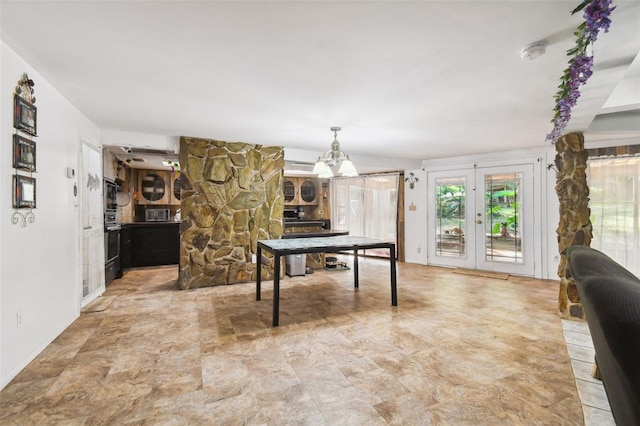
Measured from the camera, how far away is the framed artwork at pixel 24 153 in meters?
2.17

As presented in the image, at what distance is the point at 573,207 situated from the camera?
3348 mm

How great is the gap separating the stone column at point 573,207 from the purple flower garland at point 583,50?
2.67 feet

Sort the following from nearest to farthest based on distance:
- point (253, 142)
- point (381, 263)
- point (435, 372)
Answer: point (435, 372), point (253, 142), point (381, 263)

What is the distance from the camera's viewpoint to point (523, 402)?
6.17 ft

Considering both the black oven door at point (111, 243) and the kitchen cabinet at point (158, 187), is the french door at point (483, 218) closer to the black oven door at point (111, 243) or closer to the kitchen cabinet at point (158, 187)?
the kitchen cabinet at point (158, 187)

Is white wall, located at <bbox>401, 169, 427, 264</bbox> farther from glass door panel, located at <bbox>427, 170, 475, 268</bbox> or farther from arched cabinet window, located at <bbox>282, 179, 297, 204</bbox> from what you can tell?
arched cabinet window, located at <bbox>282, 179, 297, 204</bbox>

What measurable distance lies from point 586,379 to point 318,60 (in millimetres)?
2886

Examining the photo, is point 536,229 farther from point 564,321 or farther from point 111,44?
point 111,44

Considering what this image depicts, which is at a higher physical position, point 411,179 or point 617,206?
point 411,179

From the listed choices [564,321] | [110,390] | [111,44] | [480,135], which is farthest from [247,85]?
[564,321]

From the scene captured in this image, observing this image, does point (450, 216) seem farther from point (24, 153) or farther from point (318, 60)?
point (24, 153)

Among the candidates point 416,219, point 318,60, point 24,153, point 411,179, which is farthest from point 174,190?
point 318,60

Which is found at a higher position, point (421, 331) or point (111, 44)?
point (111, 44)

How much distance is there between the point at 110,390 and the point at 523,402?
2574mm
